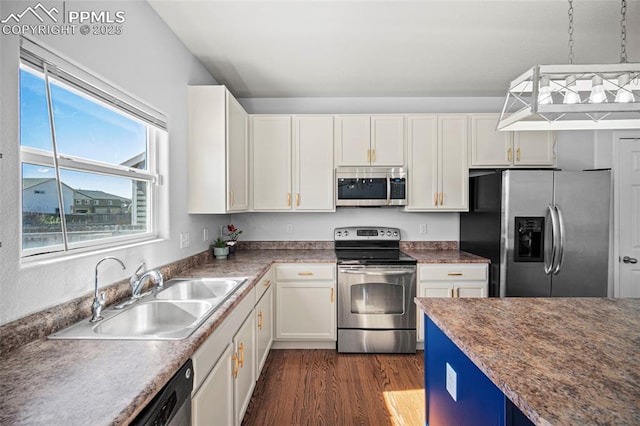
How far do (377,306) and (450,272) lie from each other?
2.49ft

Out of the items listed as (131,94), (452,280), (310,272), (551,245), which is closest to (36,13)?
(131,94)

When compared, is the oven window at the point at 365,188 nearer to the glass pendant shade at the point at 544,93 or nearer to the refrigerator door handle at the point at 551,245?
the refrigerator door handle at the point at 551,245

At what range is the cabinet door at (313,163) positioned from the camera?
3.29m

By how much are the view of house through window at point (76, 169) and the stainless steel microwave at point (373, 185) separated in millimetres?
1807

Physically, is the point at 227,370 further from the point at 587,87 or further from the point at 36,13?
the point at 587,87

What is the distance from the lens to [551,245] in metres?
2.65

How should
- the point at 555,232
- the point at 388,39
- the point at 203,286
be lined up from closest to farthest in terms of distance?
1. the point at 203,286
2. the point at 388,39
3. the point at 555,232

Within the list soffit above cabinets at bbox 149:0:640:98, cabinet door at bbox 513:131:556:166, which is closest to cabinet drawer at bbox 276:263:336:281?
soffit above cabinets at bbox 149:0:640:98

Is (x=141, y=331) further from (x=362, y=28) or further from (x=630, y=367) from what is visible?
(x=362, y=28)

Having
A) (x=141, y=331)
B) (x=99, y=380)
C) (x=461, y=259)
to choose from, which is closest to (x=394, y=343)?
(x=461, y=259)

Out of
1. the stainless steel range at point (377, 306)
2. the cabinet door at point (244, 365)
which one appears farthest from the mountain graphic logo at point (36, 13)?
the stainless steel range at point (377, 306)

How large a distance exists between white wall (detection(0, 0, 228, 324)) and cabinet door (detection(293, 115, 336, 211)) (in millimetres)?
960

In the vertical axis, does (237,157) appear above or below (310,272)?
above

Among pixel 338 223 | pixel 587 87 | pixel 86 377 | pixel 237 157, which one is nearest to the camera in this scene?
pixel 86 377
